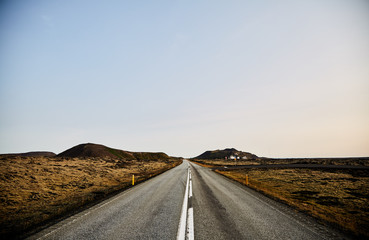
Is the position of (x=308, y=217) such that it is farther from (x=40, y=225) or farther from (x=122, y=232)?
(x=40, y=225)

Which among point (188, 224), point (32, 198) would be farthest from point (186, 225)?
point (32, 198)

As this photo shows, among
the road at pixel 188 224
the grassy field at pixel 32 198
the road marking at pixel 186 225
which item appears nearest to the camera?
the road marking at pixel 186 225

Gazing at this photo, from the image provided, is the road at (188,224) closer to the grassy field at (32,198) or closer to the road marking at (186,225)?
the road marking at (186,225)

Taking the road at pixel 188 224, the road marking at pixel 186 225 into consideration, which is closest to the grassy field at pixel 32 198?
the road at pixel 188 224

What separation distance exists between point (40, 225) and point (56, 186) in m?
10.7

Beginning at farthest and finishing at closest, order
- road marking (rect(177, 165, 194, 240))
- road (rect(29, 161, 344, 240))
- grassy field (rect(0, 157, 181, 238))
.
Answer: grassy field (rect(0, 157, 181, 238)), road (rect(29, 161, 344, 240)), road marking (rect(177, 165, 194, 240))

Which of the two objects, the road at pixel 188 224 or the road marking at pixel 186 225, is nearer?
the road marking at pixel 186 225

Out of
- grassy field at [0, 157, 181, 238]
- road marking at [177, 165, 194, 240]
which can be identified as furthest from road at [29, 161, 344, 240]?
grassy field at [0, 157, 181, 238]

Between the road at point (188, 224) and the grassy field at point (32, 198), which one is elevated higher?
the road at point (188, 224)

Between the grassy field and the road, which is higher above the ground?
the road

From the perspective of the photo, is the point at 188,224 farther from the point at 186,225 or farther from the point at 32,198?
the point at 32,198

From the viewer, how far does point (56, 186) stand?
14078mm

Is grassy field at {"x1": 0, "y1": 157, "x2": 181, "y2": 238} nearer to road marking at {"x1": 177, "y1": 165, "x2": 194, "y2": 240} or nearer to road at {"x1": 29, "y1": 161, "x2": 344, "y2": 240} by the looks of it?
road at {"x1": 29, "y1": 161, "x2": 344, "y2": 240}

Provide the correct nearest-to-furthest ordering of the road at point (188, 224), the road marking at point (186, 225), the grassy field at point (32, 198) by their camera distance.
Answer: the road marking at point (186, 225) < the road at point (188, 224) < the grassy field at point (32, 198)
